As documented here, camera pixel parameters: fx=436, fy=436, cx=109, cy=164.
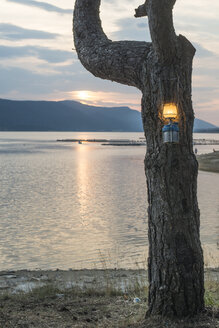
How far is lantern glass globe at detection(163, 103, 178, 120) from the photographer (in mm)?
5867

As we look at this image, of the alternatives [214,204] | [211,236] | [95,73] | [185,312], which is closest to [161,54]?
[95,73]

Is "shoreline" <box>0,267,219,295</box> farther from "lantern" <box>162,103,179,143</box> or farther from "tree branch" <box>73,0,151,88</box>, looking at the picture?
"tree branch" <box>73,0,151,88</box>

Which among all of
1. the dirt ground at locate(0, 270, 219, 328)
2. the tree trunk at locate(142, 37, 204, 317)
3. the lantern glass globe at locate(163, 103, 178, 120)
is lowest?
the dirt ground at locate(0, 270, 219, 328)

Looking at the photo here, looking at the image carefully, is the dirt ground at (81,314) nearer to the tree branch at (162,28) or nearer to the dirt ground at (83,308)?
the dirt ground at (83,308)

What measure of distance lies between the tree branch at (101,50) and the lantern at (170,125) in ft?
2.31

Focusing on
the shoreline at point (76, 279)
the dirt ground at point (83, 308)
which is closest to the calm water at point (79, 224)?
the shoreline at point (76, 279)

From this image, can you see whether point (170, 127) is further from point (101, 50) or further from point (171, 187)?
point (101, 50)

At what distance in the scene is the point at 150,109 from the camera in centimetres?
614

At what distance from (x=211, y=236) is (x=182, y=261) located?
13.9 metres

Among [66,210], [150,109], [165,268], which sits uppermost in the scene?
[150,109]

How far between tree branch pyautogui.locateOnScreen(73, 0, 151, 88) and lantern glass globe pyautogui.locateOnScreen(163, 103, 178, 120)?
2.20 feet

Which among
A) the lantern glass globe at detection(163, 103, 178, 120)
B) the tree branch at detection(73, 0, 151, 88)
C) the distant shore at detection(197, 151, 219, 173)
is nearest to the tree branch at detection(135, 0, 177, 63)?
the tree branch at detection(73, 0, 151, 88)

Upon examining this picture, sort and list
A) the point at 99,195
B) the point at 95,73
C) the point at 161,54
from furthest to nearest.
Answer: the point at 99,195 → the point at 95,73 → the point at 161,54

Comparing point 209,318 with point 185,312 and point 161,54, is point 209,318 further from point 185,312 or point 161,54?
point 161,54
